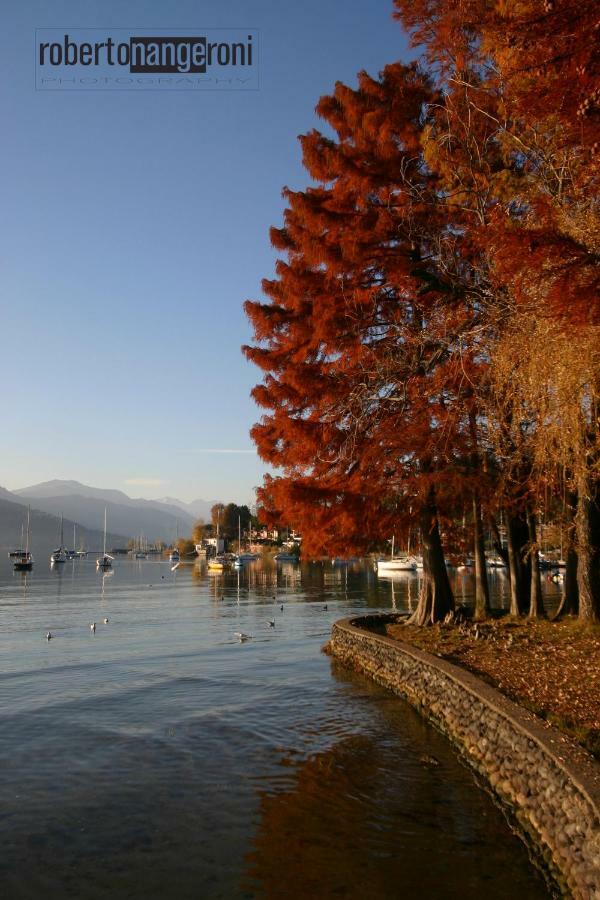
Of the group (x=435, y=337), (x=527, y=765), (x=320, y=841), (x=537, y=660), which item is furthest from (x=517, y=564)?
(x=320, y=841)

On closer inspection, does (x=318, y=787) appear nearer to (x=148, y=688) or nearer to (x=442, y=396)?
(x=148, y=688)

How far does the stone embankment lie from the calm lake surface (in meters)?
0.34

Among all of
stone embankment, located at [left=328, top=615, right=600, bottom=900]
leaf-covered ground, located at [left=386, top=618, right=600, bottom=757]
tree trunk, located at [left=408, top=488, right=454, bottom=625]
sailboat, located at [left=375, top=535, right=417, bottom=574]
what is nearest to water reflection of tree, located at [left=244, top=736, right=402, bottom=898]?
stone embankment, located at [left=328, top=615, right=600, bottom=900]

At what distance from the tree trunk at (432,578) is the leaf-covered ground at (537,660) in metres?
0.71

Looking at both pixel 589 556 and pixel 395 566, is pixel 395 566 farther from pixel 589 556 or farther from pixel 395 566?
pixel 589 556

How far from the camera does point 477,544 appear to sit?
23.8 meters

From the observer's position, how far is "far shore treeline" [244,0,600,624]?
441 inches

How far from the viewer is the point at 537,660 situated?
14805 mm

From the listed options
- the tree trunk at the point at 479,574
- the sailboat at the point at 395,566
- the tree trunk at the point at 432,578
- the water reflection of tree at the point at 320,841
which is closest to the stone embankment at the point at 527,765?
the water reflection of tree at the point at 320,841

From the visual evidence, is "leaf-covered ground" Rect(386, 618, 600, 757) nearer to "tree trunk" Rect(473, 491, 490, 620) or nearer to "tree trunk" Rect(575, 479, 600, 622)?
"tree trunk" Rect(575, 479, 600, 622)

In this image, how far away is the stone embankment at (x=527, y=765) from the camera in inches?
283

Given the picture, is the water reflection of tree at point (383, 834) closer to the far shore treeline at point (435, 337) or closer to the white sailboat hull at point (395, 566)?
the far shore treeline at point (435, 337)

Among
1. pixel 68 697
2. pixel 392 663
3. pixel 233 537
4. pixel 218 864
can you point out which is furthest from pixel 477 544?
pixel 233 537

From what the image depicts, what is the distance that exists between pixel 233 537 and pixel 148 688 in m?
142
